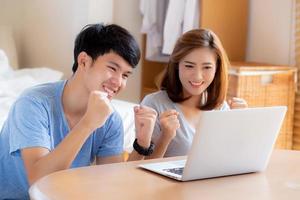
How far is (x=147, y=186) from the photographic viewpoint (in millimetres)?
1063

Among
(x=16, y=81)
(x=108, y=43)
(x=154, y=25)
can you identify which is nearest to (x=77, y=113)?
(x=108, y=43)

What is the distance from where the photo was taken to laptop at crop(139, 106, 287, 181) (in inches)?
42.6

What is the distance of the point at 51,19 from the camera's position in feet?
11.4

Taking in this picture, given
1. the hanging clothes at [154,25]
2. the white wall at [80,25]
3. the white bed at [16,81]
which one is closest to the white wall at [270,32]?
the white wall at [80,25]

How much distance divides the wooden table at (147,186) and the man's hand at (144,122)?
0.20 metres

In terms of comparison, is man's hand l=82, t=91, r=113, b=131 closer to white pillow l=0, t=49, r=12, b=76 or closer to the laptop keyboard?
the laptop keyboard

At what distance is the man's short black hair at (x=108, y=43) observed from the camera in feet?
4.60

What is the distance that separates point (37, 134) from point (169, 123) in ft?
1.26

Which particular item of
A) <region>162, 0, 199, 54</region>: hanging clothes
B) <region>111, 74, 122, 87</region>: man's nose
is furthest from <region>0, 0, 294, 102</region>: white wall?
<region>111, 74, 122, 87</region>: man's nose

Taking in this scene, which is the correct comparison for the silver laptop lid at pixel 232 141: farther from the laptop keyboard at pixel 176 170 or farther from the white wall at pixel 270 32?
the white wall at pixel 270 32

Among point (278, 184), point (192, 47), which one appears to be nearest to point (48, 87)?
point (192, 47)

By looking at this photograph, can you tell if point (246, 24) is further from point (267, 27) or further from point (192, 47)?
point (192, 47)

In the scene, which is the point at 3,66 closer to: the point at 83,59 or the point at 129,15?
the point at 129,15

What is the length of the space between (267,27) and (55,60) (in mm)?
1381
